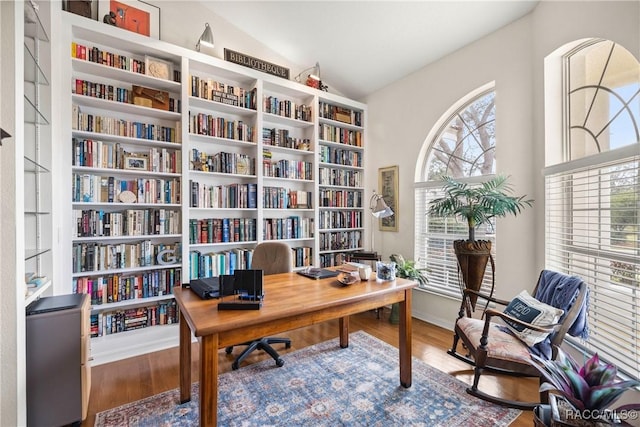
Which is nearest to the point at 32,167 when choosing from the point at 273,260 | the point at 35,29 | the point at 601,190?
the point at 35,29

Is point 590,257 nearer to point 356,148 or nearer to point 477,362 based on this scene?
point 477,362

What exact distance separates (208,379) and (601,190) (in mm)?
2566

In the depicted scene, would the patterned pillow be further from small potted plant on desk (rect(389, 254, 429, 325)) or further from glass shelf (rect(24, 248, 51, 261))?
glass shelf (rect(24, 248, 51, 261))

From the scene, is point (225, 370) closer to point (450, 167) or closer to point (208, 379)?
point (208, 379)

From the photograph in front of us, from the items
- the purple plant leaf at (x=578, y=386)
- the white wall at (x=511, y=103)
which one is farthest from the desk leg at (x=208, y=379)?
the white wall at (x=511, y=103)

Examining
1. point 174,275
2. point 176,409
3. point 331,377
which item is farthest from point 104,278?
point 331,377

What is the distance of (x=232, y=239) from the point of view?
307cm

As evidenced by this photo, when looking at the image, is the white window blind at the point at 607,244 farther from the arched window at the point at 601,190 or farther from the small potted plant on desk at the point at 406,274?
the small potted plant on desk at the point at 406,274

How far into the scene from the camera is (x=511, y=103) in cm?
263

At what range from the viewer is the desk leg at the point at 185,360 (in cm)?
184

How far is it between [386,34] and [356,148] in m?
1.46

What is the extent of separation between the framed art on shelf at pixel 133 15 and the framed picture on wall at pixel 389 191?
2.91 m

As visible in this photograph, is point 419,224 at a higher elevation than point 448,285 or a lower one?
higher

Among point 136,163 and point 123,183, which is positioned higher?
point 136,163
